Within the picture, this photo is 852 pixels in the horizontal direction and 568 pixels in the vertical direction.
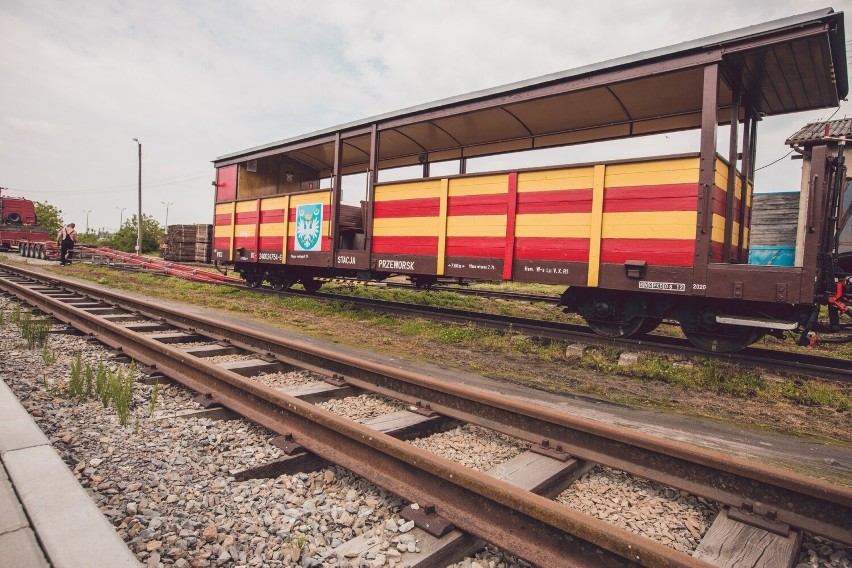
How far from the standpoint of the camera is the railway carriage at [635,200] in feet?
16.1

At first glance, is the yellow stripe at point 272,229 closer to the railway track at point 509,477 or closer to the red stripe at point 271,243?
the red stripe at point 271,243

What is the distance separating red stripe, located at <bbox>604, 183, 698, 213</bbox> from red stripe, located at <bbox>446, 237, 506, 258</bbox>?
1.49 m

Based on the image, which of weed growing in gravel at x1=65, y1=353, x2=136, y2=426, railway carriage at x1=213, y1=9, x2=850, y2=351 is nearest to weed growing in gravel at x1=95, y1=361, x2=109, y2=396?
weed growing in gravel at x1=65, y1=353, x2=136, y2=426

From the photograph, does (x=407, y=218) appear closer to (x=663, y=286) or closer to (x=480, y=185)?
(x=480, y=185)

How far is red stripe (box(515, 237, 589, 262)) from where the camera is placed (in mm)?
5840

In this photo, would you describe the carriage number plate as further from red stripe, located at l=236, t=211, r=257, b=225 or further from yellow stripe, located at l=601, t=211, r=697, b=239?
red stripe, located at l=236, t=211, r=257, b=225

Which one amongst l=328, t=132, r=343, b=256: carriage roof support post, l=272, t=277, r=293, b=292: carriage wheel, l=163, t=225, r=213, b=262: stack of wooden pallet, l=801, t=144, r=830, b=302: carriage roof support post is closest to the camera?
l=801, t=144, r=830, b=302: carriage roof support post

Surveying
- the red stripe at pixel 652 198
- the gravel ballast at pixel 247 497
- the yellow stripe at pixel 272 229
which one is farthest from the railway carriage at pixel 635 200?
the gravel ballast at pixel 247 497

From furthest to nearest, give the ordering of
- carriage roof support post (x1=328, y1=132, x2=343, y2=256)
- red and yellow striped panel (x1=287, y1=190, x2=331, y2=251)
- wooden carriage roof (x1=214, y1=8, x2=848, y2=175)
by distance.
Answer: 1. red and yellow striped panel (x1=287, y1=190, x2=331, y2=251)
2. carriage roof support post (x1=328, y1=132, x2=343, y2=256)
3. wooden carriage roof (x1=214, y1=8, x2=848, y2=175)

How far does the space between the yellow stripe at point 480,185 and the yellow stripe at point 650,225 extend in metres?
1.48

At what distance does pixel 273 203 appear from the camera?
10.3 m

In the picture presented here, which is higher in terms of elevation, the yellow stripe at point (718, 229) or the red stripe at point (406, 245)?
the yellow stripe at point (718, 229)

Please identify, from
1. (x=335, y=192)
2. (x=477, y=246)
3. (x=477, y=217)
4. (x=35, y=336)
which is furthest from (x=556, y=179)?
(x=35, y=336)

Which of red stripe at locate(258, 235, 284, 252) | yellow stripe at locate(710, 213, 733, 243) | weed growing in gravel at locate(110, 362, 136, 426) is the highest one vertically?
yellow stripe at locate(710, 213, 733, 243)
